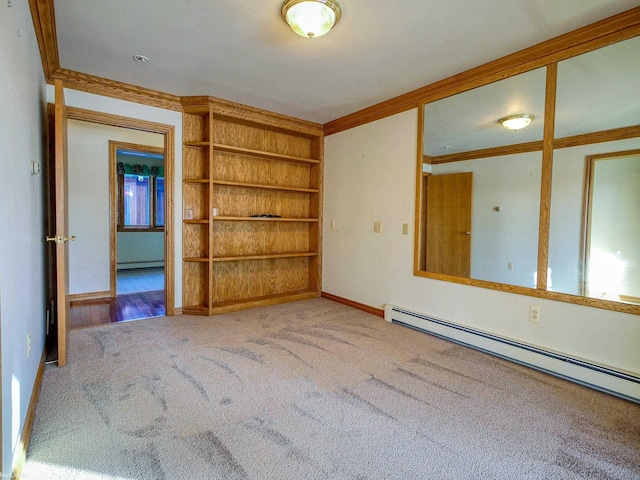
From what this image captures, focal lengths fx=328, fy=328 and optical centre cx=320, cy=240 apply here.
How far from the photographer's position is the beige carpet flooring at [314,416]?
1.50 m

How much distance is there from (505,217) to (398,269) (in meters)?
1.19

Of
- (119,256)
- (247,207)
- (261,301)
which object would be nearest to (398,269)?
(261,301)

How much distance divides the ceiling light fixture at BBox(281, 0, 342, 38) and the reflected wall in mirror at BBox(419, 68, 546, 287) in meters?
1.57

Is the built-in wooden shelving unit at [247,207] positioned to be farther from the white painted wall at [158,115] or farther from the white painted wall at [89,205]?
the white painted wall at [89,205]

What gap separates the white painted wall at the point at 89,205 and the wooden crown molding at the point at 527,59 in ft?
12.2

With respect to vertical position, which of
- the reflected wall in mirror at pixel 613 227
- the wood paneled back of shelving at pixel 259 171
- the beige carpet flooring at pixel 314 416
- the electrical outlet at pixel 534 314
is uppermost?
the wood paneled back of shelving at pixel 259 171

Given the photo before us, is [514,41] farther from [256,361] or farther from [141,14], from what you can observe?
[256,361]

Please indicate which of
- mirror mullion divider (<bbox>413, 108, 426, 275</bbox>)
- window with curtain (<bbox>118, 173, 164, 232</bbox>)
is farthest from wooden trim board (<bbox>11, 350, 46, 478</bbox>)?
window with curtain (<bbox>118, 173, 164, 232</bbox>)

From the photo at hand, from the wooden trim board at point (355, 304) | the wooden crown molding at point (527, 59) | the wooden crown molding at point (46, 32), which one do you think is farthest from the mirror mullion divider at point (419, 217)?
the wooden crown molding at point (46, 32)

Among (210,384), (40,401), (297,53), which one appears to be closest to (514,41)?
(297,53)

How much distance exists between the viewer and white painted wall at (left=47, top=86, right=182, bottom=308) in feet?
10.4

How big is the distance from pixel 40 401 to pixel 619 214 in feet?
12.7

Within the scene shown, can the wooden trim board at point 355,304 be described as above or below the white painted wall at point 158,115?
below

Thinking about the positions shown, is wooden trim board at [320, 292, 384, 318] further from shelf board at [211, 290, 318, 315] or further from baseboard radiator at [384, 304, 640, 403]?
baseboard radiator at [384, 304, 640, 403]
